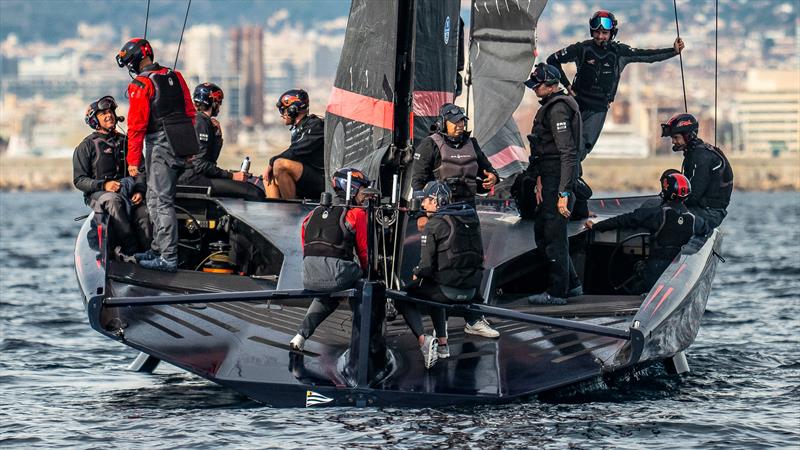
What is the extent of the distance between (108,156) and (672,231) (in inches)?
170

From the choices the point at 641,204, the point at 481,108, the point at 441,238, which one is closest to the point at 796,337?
the point at 641,204

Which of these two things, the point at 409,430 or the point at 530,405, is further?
the point at 530,405

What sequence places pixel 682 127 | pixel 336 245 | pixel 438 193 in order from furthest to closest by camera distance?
pixel 682 127 → pixel 438 193 → pixel 336 245

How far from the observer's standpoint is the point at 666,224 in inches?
485

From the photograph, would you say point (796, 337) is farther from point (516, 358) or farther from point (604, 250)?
point (516, 358)

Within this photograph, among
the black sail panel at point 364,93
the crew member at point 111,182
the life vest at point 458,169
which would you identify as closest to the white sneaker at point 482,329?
the life vest at point 458,169

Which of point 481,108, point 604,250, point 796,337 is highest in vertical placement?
point 481,108

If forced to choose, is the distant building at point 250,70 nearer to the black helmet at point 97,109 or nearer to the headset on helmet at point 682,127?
the headset on helmet at point 682,127

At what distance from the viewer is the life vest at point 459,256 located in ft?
33.2

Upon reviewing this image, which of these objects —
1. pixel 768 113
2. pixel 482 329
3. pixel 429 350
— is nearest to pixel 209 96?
pixel 482 329

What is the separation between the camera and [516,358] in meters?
10.6

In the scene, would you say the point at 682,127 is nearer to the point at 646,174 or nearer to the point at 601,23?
the point at 601,23

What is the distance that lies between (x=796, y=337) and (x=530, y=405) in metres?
5.94

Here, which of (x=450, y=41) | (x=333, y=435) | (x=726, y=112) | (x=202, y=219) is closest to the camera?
(x=333, y=435)
